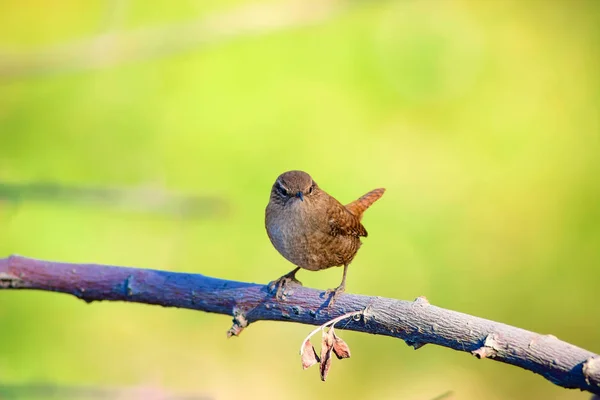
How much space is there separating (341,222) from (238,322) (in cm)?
106

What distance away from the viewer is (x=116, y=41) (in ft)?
A: 11.3

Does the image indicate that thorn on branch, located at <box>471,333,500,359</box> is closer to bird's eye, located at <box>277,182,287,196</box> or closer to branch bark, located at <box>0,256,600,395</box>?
branch bark, located at <box>0,256,600,395</box>

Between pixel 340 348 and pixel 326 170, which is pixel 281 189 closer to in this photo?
pixel 340 348

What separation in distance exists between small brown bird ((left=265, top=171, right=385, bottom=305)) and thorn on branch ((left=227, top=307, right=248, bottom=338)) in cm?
59

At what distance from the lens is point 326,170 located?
6.00m

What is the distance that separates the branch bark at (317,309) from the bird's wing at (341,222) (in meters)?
0.82

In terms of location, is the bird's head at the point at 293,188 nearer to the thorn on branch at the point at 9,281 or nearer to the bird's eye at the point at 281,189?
the bird's eye at the point at 281,189

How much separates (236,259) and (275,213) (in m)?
2.18

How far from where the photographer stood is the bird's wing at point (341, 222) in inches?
135

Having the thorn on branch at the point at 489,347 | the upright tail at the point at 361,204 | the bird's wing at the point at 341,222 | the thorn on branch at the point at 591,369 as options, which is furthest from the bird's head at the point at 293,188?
the thorn on branch at the point at 591,369

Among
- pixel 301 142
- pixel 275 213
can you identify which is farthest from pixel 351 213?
pixel 301 142

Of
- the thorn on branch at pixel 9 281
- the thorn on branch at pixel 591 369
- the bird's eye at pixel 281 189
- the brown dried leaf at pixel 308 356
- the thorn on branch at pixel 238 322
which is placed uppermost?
the bird's eye at pixel 281 189

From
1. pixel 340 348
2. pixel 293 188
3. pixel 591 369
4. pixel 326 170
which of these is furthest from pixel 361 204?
pixel 591 369

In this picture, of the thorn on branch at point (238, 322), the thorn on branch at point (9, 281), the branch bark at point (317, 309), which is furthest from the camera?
the thorn on branch at point (9, 281)
